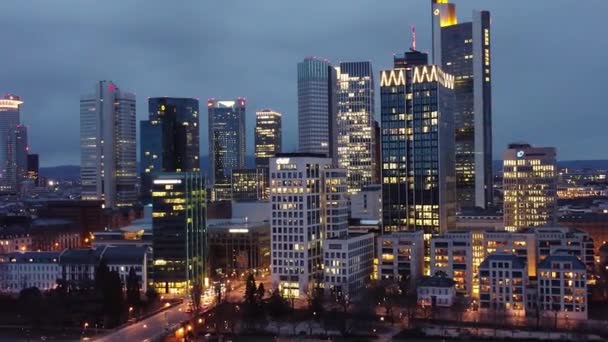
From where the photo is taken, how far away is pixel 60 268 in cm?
6900

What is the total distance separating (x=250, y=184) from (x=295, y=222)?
252 ft

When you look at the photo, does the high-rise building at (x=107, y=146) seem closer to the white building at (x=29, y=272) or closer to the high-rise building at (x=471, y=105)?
the high-rise building at (x=471, y=105)

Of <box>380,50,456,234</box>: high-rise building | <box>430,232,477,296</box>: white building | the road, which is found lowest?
the road

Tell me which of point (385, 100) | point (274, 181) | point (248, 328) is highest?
point (385, 100)

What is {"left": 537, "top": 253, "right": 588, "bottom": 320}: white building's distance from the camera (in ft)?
184

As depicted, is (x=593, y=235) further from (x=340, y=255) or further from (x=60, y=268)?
(x=60, y=268)

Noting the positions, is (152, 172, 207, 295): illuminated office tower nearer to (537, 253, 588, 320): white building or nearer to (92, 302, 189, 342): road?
(92, 302, 189, 342): road

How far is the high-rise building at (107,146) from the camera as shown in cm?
15225

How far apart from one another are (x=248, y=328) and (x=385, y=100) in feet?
115

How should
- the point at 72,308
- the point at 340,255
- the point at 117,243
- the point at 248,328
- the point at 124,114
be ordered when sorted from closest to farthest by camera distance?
the point at 248,328
the point at 72,308
the point at 340,255
the point at 117,243
the point at 124,114

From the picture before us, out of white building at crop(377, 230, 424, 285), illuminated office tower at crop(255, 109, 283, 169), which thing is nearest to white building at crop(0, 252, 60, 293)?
white building at crop(377, 230, 424, 285)

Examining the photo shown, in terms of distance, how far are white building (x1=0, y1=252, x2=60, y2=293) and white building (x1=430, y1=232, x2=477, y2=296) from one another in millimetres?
32978

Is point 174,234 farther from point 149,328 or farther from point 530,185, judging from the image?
point 530,185

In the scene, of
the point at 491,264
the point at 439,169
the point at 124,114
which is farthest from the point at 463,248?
the point at 124,114
